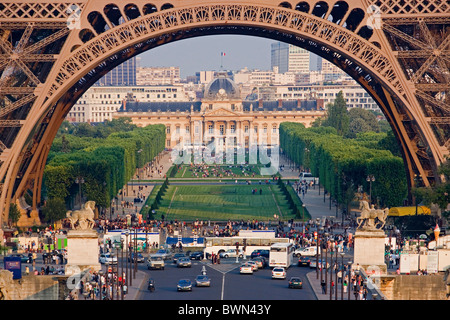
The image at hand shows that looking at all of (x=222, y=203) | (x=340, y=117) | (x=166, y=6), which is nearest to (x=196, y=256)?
(x=166, y=6)

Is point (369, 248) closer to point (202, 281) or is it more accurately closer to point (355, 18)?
point (202, 281)

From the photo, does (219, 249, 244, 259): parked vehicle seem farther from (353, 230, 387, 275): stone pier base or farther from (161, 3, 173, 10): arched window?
(161, 3, 173, 10): arched window

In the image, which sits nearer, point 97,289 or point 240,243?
point 97,289

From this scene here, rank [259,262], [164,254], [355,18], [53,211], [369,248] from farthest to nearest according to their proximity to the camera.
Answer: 1. [53,211]
2. [355,18]
3. [164,254]
4. [259,262]
5. [369,248]

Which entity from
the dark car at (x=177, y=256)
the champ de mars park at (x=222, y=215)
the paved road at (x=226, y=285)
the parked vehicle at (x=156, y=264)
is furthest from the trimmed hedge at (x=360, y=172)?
the parked vehicle at (x=156, y=264)

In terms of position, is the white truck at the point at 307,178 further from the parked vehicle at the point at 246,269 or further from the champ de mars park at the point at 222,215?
the parked vehicle at the point at 246,269

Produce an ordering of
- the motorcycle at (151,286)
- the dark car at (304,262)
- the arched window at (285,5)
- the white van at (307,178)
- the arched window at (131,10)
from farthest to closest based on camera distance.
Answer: the white van at (307,178)
the arched window at (131,10)
the arched window at (285,5)
the dark car at (304,262)
the motorcycle at (151,286)

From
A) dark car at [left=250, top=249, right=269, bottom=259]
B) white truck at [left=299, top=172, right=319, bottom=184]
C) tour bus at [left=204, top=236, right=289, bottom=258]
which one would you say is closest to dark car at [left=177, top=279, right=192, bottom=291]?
dark car at [left=250, top=249, right=269, bottom=259]
